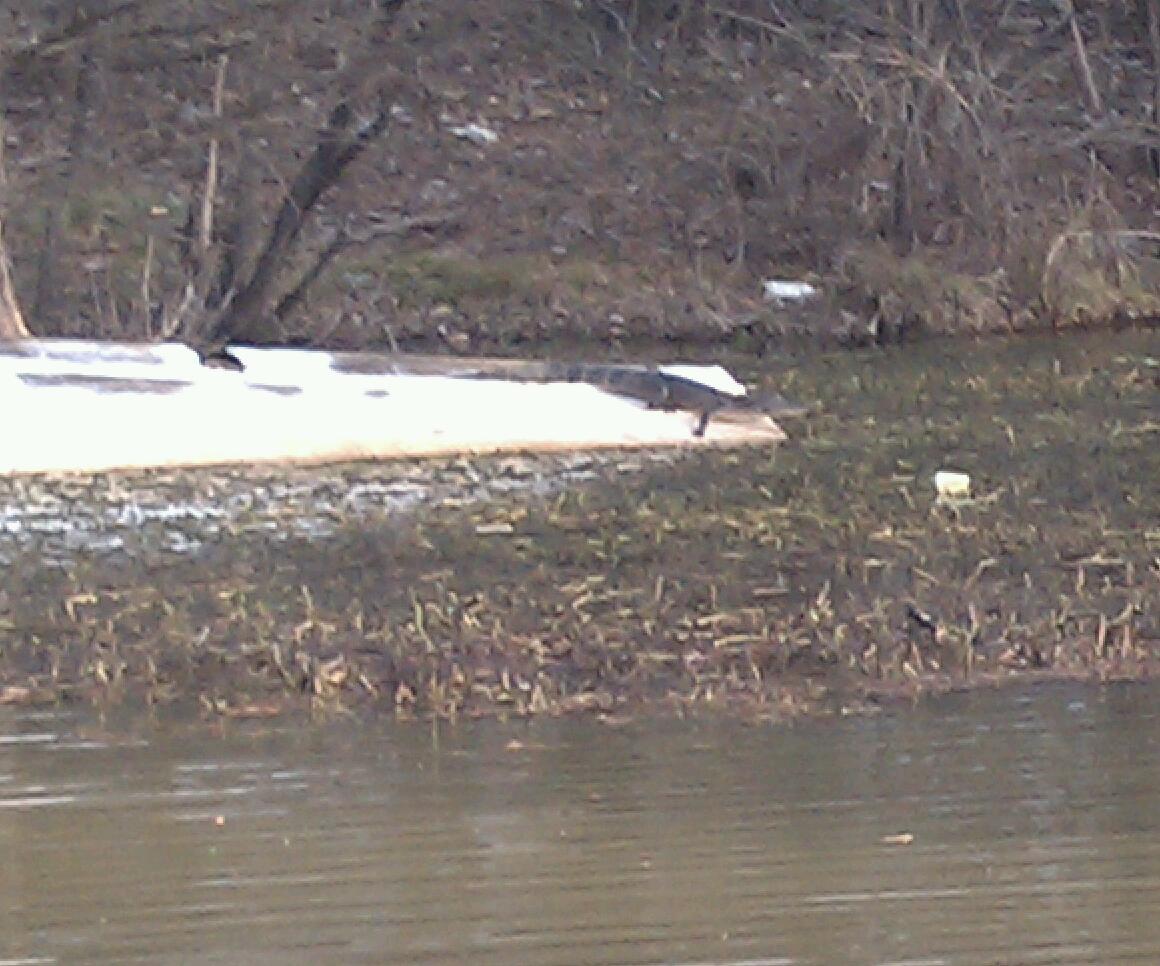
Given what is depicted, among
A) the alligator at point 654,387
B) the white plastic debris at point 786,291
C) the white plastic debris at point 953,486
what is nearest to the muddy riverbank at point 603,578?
the white plastic debris at point 953,486

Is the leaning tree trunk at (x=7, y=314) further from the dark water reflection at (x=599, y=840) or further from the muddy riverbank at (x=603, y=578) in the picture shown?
the dark water reflection at (x=599, y=840)

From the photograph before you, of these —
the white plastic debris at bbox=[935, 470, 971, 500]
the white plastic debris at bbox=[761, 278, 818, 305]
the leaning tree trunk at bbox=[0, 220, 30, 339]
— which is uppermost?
the white plastic debris at bbox=[761, 278, 818, 305]

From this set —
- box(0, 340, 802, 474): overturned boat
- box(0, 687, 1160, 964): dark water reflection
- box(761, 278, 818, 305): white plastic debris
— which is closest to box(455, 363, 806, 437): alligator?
box(0, 340, 802, 474): overturned boat

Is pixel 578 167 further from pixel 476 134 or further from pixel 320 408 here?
pixel 320 408

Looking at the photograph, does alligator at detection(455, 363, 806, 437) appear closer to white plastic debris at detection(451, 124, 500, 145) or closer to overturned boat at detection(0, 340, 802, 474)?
overturned boat at detection(0, 340, 802, 474)

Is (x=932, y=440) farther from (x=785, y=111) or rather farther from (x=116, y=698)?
(x=785, y=111)

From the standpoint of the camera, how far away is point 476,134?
86.1 ft

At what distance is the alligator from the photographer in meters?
13.9

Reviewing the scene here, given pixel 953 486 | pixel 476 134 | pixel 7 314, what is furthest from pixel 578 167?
pixel 953 486

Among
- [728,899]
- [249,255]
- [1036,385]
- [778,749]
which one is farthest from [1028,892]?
[249,255]

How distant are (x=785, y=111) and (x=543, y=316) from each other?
4.71 m

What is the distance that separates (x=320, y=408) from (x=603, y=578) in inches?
147

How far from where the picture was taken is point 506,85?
2734 centimetres

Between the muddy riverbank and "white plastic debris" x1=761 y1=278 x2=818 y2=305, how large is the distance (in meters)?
8.25
